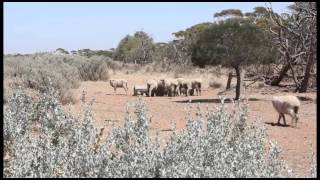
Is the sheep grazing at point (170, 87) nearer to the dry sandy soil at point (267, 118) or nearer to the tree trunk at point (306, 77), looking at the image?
the dry sandy soil at point (267, 118)

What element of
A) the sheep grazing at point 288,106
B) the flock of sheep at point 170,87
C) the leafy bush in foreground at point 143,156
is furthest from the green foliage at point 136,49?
the leafy bush in foreground at point 143,156

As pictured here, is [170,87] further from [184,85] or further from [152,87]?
[184,85]

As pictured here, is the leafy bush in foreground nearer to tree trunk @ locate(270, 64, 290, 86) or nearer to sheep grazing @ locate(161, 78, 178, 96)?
sheep grazing @ locate(161, 78, 178, 96)

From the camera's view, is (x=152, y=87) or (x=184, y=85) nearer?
(x=152, y=87)

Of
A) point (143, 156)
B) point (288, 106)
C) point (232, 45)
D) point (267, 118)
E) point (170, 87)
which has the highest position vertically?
point (232, 45)

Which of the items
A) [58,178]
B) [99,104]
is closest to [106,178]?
[58,178]

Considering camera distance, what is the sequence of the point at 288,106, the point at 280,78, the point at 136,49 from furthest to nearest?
the point at 136,49 → the point at 280,78 → the point at 288,106

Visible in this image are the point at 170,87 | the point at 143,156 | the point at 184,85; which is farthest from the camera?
the point at 184,85

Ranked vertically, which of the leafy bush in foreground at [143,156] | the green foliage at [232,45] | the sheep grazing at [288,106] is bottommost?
the sheep grazing at [288,106]

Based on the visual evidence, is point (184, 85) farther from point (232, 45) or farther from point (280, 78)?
point (280, 78)

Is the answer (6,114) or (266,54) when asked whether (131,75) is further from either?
(6,114)

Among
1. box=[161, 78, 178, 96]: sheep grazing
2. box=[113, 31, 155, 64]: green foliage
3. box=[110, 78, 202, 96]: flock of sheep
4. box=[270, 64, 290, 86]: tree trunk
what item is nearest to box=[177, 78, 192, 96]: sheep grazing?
box=[110, 78, 202, 96]: flock of sheep

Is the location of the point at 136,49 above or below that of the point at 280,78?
above

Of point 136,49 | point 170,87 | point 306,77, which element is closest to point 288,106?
point 170,87
